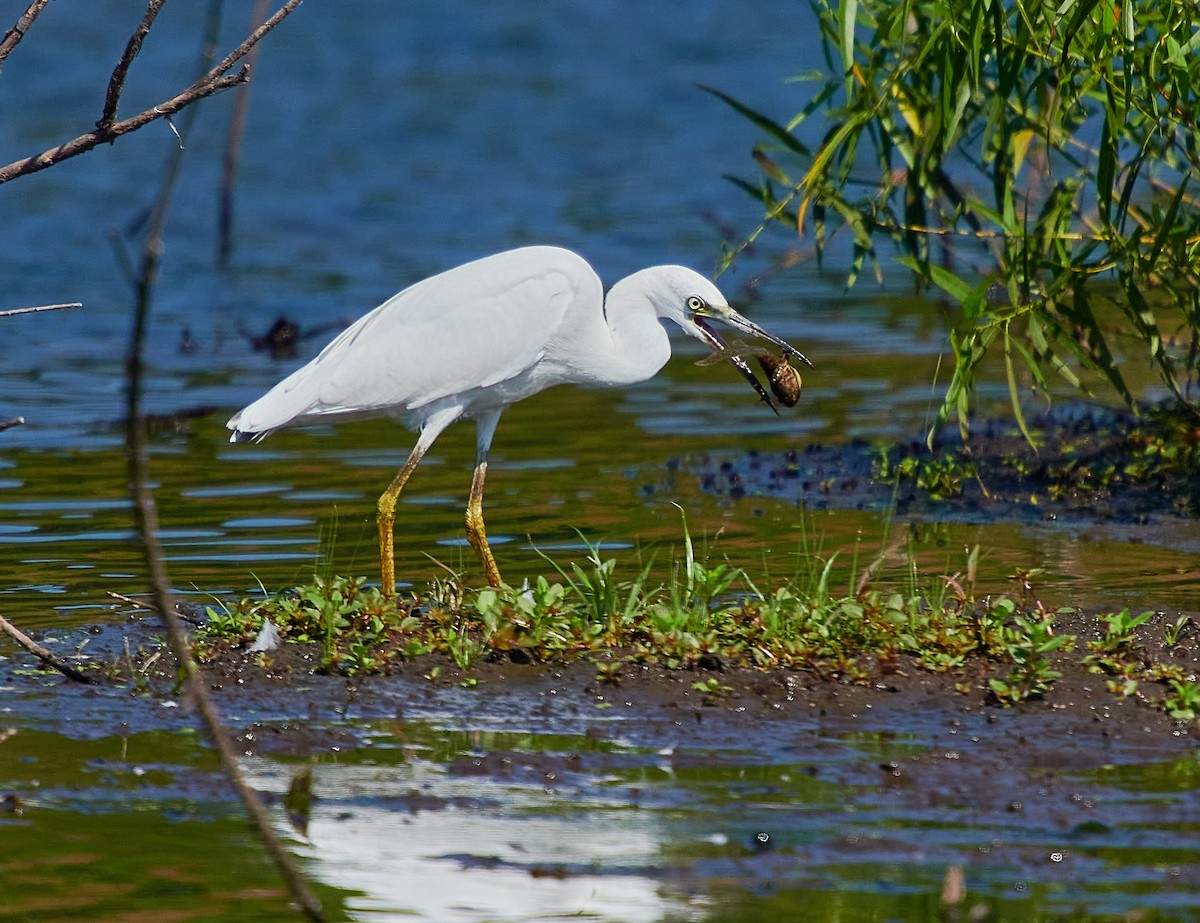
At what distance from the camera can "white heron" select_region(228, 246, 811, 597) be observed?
7.56m

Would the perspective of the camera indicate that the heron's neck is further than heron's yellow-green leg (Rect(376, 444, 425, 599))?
Yes

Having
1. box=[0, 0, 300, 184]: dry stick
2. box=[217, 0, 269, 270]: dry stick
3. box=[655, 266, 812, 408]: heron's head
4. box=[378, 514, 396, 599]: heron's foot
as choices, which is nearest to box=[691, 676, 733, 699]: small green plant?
box=[378, 514, 396, 599]: heron's foot

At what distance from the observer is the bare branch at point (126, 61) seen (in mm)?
4398

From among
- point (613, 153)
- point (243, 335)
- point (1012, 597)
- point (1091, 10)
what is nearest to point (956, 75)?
point (1091, 10)

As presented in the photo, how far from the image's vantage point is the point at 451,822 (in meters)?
4.98

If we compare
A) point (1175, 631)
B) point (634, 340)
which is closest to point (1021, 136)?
point (634, 340)

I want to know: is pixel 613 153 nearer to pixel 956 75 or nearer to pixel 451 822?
pixel 956 75

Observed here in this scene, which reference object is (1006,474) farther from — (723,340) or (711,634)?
(711,634)

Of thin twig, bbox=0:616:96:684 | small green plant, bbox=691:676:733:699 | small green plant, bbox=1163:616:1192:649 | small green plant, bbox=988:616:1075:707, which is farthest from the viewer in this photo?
small green plant, bbox=1163:616:1192:649

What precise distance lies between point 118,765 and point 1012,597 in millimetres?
3435

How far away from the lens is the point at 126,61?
457cm

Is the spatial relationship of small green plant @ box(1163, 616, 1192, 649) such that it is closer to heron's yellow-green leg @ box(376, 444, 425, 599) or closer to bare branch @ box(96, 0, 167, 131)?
heron's yellow-green leg @ box(376, 444, 425, 599)

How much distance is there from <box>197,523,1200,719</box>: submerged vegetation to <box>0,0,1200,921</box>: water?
1.45ft

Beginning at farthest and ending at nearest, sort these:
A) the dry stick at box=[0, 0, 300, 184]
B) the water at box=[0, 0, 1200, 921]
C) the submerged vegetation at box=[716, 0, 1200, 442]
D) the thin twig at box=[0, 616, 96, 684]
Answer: the submerged vegetation at box=[716, 0, 1200, 442], the thin twig at box=[0, 616, 96, 684], the dry stick at box=[0, 0, 300, 184], the water at box=[0, 0, 1200, 921]
